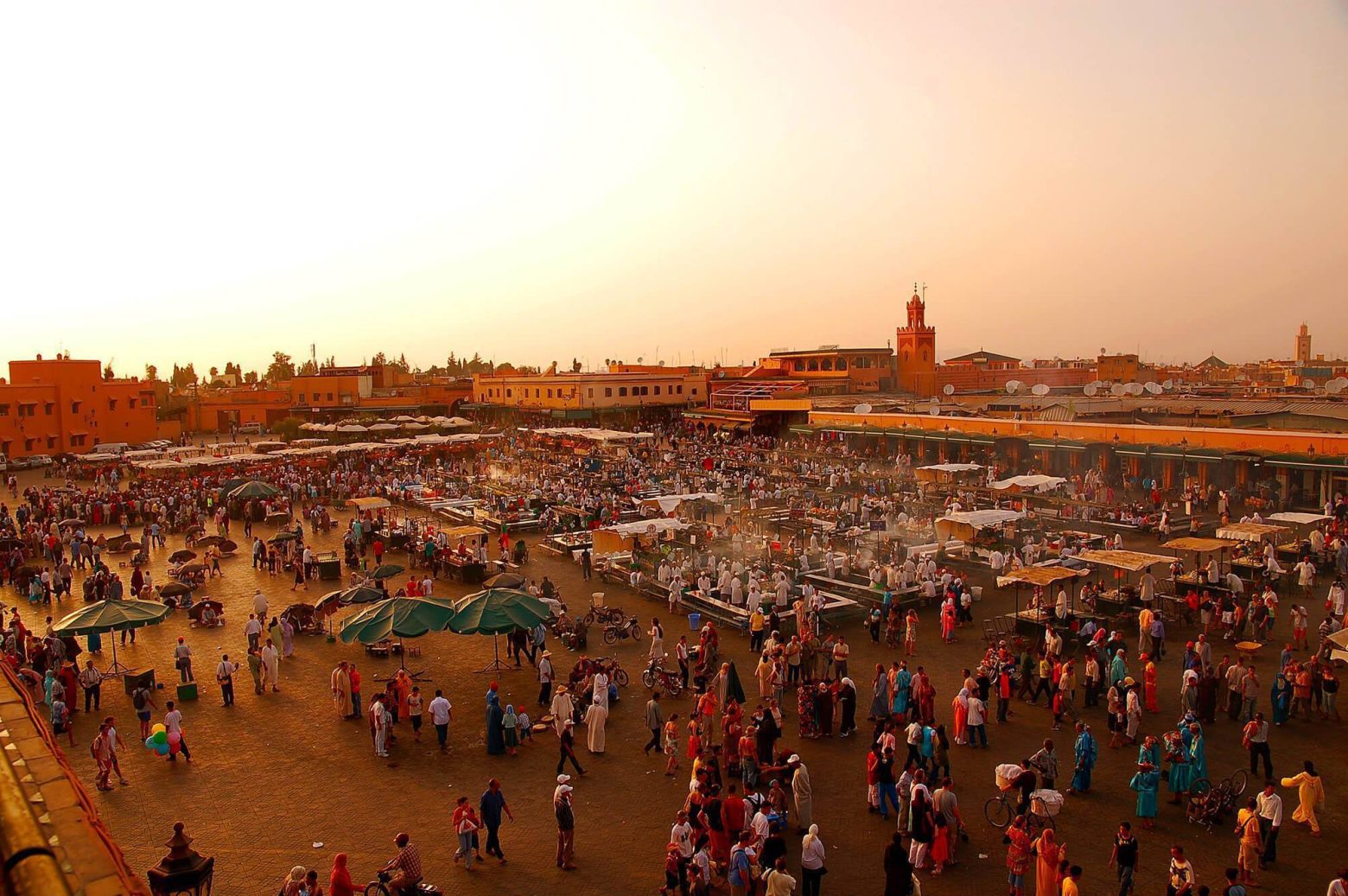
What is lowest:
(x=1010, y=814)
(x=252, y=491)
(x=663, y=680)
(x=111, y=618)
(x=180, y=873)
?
(x=1010, y=814)

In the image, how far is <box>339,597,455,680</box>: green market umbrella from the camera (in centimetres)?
1379

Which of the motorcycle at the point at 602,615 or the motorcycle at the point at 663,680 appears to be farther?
the motorcycle at the point at 602,615

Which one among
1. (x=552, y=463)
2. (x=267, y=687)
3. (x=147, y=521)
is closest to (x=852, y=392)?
(x=552, y=463)

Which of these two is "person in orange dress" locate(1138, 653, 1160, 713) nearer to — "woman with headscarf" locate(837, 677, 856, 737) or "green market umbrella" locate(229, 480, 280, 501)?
"woman with headscarf" locate(837, 677, 856, 737)

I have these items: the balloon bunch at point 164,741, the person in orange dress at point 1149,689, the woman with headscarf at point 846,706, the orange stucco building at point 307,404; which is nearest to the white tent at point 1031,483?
the person in orange dress at point 1149,689

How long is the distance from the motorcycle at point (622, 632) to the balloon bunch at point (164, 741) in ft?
24.0

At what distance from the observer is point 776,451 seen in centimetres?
4525

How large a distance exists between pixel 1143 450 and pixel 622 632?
72.0 feet

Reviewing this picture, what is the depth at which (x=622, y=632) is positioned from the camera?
17.0 meters

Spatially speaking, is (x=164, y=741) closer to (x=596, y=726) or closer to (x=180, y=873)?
(x=180, y=873)

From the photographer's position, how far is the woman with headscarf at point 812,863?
8141mm

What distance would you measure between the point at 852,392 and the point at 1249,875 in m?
54.5

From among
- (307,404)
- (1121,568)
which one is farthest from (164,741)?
(307,404)

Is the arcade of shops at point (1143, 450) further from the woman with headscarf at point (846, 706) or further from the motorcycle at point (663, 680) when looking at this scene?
the motorcycle at point (663, 680)
